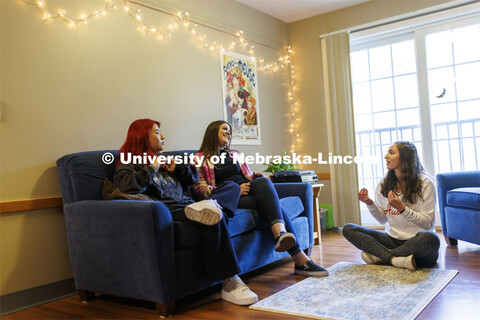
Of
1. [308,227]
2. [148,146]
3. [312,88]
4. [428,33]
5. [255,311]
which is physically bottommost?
[255,311]

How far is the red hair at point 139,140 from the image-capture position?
2600 millimetres

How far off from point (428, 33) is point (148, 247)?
11.8ft

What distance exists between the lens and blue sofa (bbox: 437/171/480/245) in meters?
3.07

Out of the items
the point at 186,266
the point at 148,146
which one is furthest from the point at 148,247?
the point at 148,146

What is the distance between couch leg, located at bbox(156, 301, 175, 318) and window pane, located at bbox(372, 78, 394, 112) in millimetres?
3349

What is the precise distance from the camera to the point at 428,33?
432 cm

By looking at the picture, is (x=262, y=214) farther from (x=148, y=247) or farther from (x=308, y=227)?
(x=148, y=247)

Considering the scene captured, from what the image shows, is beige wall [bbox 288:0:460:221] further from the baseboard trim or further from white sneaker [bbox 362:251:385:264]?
the baseboard trim

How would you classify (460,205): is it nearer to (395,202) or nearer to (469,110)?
(395,202)

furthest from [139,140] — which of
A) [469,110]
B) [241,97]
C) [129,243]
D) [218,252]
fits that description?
[469,110]

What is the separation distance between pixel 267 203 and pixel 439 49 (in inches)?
108

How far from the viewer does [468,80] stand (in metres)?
4.16

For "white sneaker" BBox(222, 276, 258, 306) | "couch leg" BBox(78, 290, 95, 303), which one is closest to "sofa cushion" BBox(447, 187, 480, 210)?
"white sneaker" BBox(222, 276, 258, 306)

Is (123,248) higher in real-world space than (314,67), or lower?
lower
